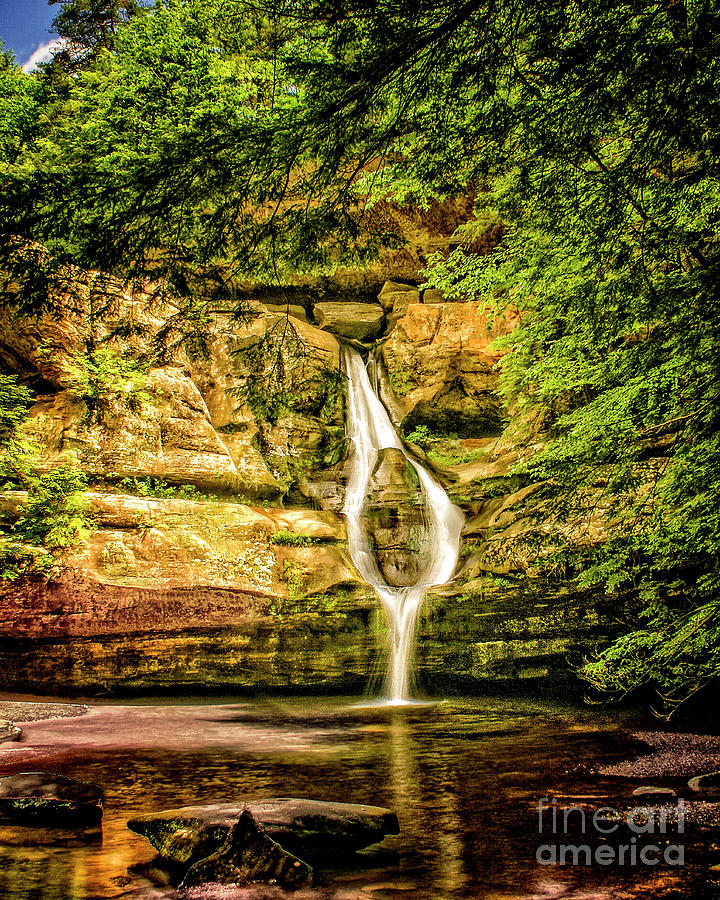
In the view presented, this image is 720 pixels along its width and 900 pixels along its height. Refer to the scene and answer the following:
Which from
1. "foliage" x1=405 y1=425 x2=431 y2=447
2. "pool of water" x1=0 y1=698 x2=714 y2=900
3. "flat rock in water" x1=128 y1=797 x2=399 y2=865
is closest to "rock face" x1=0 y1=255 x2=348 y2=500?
"foliage" x1=405 y1=425 x2=431 y2=447

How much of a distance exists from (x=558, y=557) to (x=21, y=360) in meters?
13.6

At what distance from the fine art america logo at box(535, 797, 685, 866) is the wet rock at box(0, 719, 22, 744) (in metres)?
6.11

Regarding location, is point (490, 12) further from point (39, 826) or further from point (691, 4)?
point (39, 826)

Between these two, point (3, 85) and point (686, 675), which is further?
point (686, 675)

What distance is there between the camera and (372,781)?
195 inches

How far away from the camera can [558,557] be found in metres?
5.04

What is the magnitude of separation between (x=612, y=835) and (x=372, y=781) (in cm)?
222

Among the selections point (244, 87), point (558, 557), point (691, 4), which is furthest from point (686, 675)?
point (244, 87)

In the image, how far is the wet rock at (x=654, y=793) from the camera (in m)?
3.99

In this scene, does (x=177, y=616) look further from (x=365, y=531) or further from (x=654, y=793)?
(x=654, y=793)

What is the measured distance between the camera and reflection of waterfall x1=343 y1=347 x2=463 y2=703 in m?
11.1

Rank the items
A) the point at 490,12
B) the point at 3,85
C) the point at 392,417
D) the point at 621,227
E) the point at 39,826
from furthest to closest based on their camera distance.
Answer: the point at 392,417
the point at 39,826
the point at 621,227
the point at 3,85
the point at 490,12

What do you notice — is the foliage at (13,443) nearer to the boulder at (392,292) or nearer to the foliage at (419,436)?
the foliage at (419,436)

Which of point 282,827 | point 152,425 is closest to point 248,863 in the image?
point 282,827
